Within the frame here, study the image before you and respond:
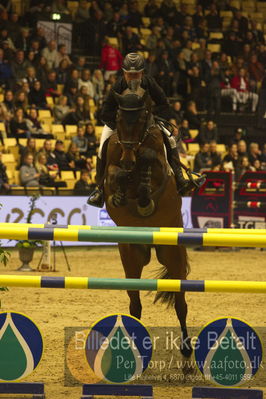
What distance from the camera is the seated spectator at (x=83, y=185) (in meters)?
16.2

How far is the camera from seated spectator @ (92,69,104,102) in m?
20.4

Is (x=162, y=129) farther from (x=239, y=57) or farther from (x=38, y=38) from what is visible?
(x=239, y=57)

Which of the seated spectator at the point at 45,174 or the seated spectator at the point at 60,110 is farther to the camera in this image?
the seated spectator at the point at 60,110

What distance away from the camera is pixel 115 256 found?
52.5ft

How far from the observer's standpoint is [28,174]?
16281 millimetres

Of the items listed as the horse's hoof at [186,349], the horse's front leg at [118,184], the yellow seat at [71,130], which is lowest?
the yellow seat at [71,130]

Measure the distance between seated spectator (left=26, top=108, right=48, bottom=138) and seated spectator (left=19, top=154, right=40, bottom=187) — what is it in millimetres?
1692

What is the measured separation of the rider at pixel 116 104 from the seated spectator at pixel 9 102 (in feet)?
35.3

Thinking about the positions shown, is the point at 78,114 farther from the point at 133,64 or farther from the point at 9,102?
the point at 133,64

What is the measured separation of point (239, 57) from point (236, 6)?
3365mm

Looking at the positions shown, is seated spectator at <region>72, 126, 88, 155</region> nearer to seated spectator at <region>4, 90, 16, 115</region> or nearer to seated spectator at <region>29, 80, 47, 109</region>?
seated spectator at <region>29, 80, 47, 109</region>

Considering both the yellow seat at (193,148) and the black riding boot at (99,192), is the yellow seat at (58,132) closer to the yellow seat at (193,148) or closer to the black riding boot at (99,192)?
the yellow seat at (193,148)

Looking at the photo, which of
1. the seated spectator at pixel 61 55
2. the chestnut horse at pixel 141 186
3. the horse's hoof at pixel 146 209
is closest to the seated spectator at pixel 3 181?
the seated spectator at pixel 61 55

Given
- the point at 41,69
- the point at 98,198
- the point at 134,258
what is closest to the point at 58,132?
the point at 41,69
